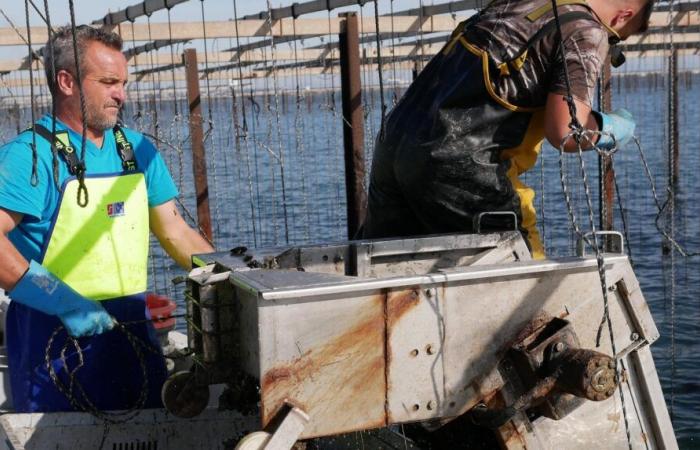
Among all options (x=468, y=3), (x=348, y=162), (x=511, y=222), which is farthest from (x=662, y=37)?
(x=511, y=222)

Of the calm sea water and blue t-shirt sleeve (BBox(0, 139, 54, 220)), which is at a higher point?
blue t-shirt sleeve (BBox(0, 139, 54, 220))

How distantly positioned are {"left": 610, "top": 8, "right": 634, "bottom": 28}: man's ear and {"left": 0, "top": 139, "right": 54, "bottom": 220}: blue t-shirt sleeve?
2226 millimetres

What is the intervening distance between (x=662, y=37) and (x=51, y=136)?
57.2ft

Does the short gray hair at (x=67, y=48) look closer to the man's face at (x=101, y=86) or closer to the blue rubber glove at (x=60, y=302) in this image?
the man's face at (x=101, y=86)

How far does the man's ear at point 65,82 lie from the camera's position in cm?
388

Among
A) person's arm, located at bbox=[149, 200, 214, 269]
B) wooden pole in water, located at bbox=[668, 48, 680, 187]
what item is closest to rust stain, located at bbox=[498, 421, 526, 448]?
person's arm, located at bbox=[149, 200, 214, 269]

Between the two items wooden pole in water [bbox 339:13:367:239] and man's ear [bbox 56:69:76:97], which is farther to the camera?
wooden pole in water [bbox 339:13:367:239]

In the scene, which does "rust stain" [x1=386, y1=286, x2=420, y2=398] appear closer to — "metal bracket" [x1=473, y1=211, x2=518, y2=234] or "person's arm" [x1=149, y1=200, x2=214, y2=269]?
"metal bracket" [x1=473, y1=211, x2=518, y2=234]

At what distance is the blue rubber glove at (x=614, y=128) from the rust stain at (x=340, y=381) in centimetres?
116

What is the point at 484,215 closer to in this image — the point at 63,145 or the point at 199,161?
the point at 63,145

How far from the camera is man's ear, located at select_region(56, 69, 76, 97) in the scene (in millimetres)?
3877

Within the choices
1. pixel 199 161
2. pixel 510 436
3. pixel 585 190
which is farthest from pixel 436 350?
pixel 199 161

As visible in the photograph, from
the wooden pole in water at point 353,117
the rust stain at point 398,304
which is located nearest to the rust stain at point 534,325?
the rust stain at point 398,304

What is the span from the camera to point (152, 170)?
4.24 metres
